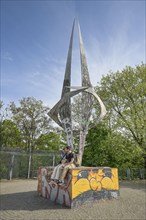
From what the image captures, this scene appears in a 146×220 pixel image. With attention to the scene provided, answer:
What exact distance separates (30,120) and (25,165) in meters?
4.90

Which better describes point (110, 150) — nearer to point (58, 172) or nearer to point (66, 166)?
point (58, 172)

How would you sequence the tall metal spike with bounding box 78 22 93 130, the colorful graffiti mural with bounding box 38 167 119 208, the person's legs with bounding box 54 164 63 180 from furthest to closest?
the tall metal spike with bounding box 78 22 93 130 → the person's legs with bounding box 54 164 63 180 → the colorful graffiti mural with bounding box 38 167 119 208

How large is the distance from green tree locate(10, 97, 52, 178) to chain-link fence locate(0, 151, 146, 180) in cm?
244

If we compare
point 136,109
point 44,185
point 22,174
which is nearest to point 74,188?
point 44,185

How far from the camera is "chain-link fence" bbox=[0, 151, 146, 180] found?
1627 centimetres

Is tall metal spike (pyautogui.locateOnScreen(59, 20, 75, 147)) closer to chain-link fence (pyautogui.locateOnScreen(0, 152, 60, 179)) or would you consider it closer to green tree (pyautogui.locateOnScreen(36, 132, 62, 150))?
chain-link fence (pyautogui.locateOnScreen(0, 152, 60, 179))

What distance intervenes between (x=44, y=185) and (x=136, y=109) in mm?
10313

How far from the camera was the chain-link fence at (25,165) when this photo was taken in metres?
16.3

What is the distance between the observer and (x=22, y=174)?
686 inches

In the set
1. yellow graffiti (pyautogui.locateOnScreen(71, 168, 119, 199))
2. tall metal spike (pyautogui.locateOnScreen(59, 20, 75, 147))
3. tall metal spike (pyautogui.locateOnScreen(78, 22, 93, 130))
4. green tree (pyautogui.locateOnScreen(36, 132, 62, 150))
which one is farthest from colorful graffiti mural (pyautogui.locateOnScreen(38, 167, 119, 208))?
green tree (pyautogui.locateOnScreen(36, 132, 62, 150))

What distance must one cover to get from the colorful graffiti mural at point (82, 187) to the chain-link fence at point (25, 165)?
8.50 metres

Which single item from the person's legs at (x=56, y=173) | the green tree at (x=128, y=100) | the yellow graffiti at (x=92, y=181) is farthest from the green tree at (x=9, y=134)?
the yellow graffiti at (x=92, y=181)

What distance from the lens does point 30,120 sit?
20422mm

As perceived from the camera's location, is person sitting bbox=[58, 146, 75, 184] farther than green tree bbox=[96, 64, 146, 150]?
No
